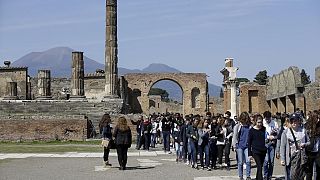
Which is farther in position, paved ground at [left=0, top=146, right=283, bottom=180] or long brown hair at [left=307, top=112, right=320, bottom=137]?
paved ground at [left=0, top=146, right=283, bottom=180]

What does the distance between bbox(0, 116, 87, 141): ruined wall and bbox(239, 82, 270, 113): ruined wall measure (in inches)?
837

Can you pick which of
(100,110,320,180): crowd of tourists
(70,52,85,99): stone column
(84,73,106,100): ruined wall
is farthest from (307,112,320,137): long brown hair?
(84,73,106,100): ruined wall

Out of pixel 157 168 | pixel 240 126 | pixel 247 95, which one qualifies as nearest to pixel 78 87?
pixel 247 95

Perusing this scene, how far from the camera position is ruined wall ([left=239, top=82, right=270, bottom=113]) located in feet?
167

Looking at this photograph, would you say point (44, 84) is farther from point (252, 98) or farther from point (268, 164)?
point (268, 164)

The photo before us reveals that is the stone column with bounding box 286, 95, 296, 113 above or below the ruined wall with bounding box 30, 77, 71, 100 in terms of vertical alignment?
below

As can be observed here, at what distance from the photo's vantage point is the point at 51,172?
1656 centimetres

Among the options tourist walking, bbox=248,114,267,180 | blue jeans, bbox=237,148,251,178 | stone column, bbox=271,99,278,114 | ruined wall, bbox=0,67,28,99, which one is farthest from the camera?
ruined wall, bbox=0,67,28,99

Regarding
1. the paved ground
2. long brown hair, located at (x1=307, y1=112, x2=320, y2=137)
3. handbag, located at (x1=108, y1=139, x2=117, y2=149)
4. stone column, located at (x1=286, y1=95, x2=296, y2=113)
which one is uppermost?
stone column, located at (x1=286, y1=95, x2=296, y2=113)

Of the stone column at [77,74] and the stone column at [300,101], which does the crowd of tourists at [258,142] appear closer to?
the stone column at [300,101]

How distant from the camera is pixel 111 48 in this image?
39969mm

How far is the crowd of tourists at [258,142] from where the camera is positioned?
11922 millimetres

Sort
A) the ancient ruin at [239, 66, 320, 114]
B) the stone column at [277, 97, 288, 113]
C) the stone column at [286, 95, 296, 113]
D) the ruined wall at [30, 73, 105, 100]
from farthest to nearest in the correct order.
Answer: the ruined wall at [30, 73, 105, 100] < the stone column at [277, 97, 288, 113] < the stone column at [286, 95, 296, 113] < the ancient ruin at [239, 66, 320, 114]

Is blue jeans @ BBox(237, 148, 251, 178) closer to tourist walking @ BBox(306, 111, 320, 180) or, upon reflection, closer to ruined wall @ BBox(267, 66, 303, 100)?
tourist walking @ BBox(306, 111, 320, 180)
